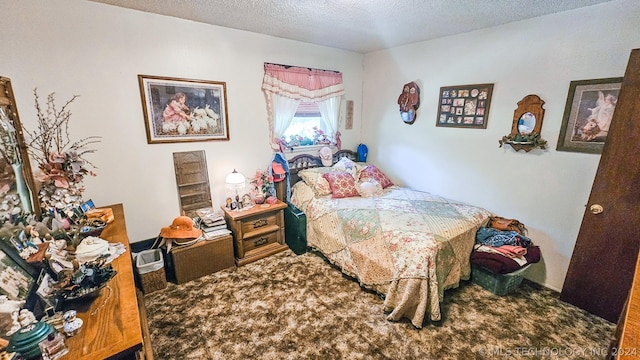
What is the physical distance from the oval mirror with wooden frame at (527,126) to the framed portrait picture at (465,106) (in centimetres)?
28

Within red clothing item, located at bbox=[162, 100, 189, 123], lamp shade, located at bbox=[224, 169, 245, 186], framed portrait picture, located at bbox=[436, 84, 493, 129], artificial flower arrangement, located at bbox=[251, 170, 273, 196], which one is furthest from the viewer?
artificial flower arrangement, located at bbox=[251, 170, 273, 196]

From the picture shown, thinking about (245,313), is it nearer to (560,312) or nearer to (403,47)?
(560,312)

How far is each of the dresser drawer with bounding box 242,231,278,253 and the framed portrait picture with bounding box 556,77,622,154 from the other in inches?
116

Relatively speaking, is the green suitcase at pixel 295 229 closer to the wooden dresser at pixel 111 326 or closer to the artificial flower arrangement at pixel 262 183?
the artificial flower arrangement at pixel 262 183

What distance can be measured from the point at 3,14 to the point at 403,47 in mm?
3706

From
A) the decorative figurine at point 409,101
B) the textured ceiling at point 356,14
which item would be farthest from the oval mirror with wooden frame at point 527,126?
the decorative figurine at point 409,101

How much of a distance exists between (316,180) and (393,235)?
1.26 meters

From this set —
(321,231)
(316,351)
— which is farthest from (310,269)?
(316,351)

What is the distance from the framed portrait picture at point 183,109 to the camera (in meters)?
2.47

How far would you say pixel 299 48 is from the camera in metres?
3.25

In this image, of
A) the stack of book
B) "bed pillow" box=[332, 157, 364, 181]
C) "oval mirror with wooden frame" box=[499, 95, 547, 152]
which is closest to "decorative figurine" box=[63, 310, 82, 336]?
the stack of book

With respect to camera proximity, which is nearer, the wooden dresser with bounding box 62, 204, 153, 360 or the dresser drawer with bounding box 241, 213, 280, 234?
the wooden dresser with bounding box 62, 204, 153, 360

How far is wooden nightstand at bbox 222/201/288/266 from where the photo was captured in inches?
108

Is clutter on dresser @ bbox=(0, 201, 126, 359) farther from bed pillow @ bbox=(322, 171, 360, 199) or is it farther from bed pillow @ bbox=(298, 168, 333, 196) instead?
bed pillow @ bbox=(322, 171, 360, 199)
